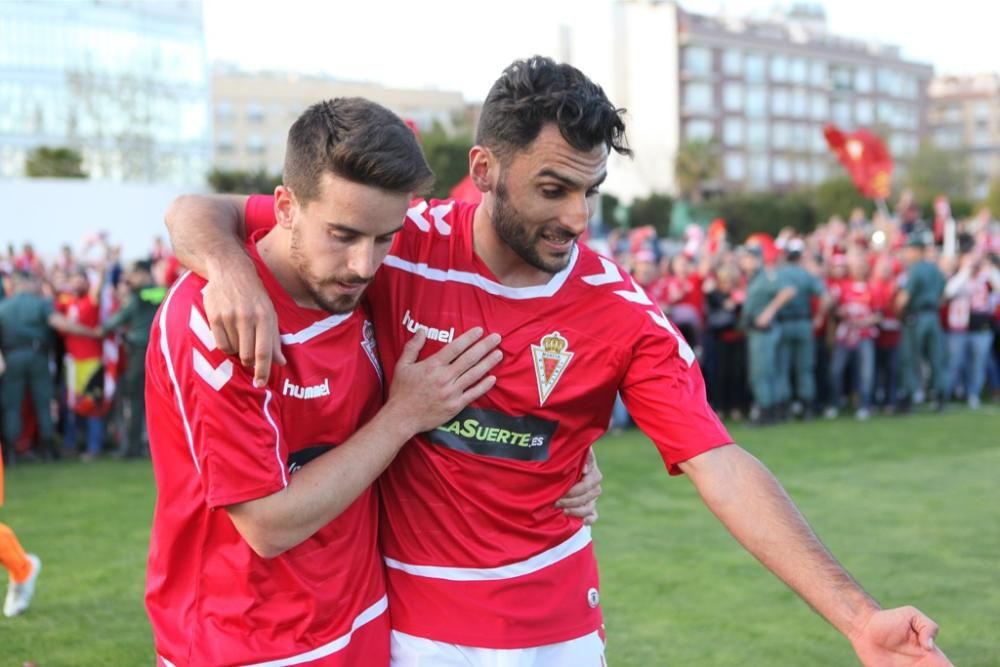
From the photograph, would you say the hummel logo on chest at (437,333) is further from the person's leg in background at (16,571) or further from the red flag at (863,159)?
the red flag at (863,159)

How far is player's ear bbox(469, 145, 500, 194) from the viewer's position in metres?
2.99

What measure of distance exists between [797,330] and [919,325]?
2368 millimetres

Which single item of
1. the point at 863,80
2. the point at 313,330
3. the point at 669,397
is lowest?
the point at 669,397

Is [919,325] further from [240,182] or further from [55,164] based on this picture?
[55,164]

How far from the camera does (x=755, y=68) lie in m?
104

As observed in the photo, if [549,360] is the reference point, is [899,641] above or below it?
below

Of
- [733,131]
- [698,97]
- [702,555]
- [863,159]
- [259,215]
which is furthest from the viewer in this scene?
[733,131]

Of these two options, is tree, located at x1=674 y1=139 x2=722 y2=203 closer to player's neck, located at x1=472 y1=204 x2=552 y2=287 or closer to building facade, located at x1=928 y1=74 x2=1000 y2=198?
building facade, located at x1=928 y1=74 x2=1000 y2=198

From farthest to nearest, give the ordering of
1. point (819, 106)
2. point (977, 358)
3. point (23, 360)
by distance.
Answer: point (819, 106), point (977, 358), point (23, 360)

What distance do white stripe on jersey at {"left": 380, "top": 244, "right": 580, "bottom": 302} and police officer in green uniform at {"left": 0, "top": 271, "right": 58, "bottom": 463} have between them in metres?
10.5

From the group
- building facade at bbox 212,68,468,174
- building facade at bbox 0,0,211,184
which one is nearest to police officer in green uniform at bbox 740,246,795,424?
building facade at bbox 0,0,211,184

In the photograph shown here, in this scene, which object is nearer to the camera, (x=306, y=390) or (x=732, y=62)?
(x=306, y=390)

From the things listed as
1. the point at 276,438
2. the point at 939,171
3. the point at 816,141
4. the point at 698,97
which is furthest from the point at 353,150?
the point at 816,141

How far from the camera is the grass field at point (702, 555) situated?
6.16 metres
